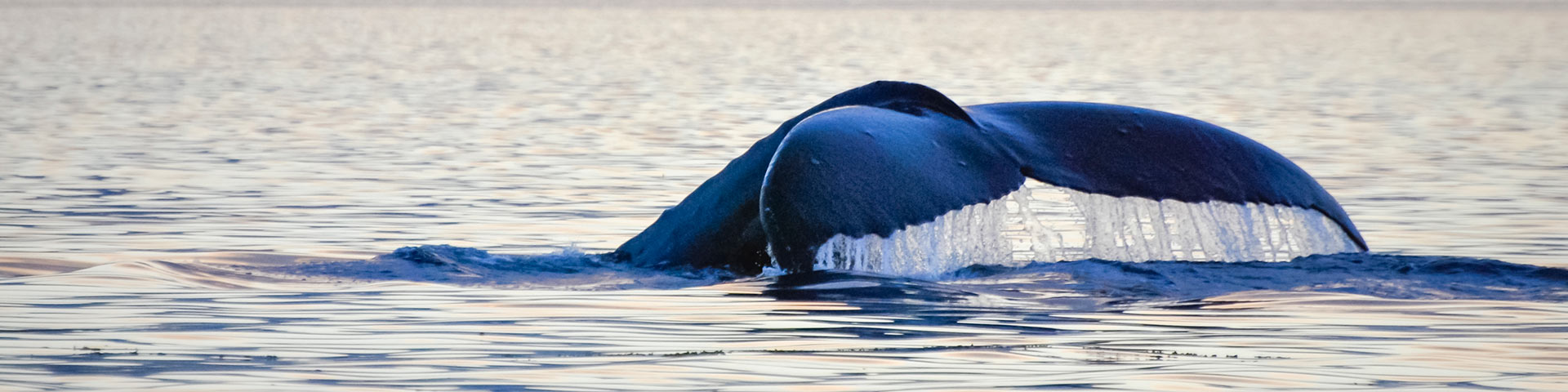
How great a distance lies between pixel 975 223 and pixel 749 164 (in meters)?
0.90

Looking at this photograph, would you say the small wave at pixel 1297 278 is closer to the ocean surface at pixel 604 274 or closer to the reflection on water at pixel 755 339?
the ocean surface at pixel 604 274

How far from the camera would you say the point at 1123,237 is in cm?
894

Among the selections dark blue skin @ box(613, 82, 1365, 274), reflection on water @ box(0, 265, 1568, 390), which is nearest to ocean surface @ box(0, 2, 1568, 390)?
reflection on water @ box(0, 265, 1568, 390)

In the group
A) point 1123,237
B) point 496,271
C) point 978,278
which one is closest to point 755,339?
point 978,278

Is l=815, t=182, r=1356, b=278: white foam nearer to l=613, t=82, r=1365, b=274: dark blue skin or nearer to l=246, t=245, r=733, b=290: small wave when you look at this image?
l=613, t=82, r=1365, b=274: dark blue skin

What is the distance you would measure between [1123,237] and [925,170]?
1.38 m

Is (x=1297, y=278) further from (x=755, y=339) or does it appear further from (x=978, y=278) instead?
(x=755, y=339)

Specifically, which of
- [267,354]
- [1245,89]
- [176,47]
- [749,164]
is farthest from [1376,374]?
[176,47]

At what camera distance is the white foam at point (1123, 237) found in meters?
8.50

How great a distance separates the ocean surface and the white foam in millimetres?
78

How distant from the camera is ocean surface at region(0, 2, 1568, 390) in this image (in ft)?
22.6

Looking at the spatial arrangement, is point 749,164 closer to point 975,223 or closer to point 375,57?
point 975,223

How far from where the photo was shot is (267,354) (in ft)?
23.2

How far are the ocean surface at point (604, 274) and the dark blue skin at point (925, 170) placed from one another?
257 millimetres
